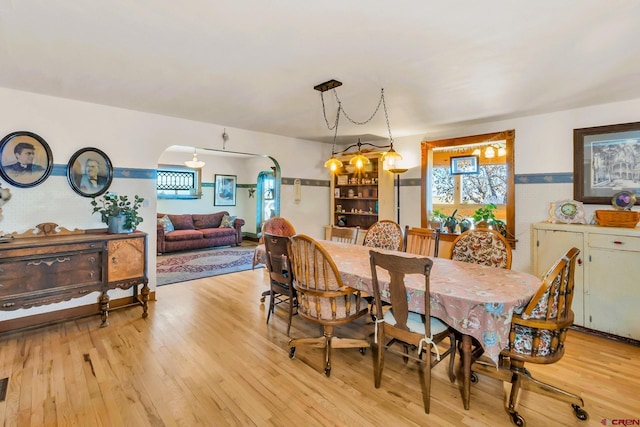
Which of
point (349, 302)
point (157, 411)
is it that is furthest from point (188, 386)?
point (349, 302)

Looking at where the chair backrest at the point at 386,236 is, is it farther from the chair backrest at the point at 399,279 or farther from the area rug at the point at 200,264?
the area rug at the point at 200,264

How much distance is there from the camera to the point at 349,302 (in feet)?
7.81

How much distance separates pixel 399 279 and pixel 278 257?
140cm

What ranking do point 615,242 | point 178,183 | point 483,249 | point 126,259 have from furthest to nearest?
Result: point 178,183, point 126,259, point 615,242, point 483,249

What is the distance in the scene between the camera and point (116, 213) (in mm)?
3520

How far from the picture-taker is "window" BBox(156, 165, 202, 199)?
310 inches

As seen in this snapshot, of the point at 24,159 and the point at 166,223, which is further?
the point at 166,223

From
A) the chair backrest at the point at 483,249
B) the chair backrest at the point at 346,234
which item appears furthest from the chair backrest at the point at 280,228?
the chair backrest at the point at 483,249

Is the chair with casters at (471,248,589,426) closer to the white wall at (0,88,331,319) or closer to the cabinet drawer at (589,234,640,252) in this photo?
the cabinet drawer at (589,234,640,252)

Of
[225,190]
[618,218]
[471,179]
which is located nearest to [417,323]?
[618,218]

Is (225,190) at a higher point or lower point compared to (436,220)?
higher

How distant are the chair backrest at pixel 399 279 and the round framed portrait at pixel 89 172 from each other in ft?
11.3

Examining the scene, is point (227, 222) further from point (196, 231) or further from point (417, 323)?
point (417, 323)

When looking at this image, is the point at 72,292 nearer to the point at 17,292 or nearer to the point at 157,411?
the point at 17,292
